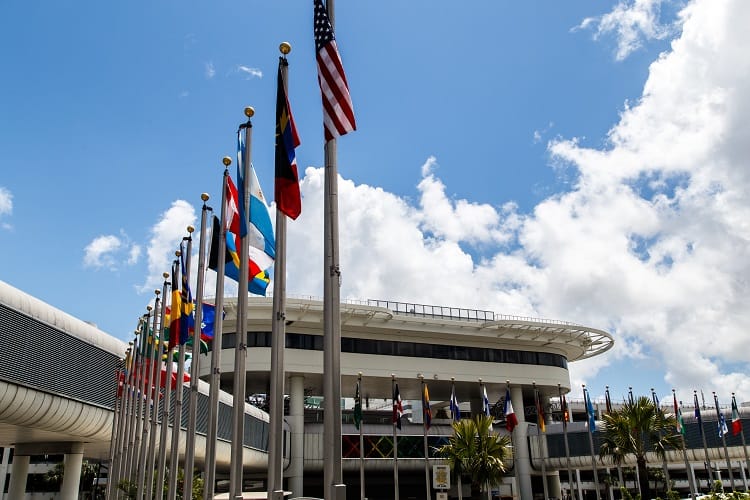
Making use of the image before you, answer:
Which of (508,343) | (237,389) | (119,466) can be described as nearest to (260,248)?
(237,389)

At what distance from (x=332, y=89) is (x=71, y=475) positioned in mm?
28782

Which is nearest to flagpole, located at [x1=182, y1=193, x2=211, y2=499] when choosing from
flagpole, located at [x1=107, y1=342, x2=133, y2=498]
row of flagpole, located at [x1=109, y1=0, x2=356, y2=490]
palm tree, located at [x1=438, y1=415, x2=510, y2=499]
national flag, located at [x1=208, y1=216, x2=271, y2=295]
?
row of flagpole, located at [x1=109, y1=0, x2=356, y2=490]

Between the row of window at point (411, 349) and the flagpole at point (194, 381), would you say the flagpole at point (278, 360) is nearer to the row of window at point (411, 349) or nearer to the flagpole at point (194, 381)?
the flagpole at point (194, 381)

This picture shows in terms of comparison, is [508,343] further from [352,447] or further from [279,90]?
[279,90]

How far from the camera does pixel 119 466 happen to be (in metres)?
33.9

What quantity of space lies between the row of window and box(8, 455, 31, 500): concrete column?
76.9 ft

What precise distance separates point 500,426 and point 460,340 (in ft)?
53.9

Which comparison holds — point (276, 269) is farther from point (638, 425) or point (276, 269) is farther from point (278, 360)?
point (638, 425)

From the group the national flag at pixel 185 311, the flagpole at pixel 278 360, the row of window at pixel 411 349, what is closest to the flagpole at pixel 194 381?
the national flag at pixel 185 311

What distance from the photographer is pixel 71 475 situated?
32750mm

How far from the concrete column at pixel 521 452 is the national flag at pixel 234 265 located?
52.7 metres

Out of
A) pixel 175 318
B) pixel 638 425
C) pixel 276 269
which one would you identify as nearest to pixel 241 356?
pixel 276 269

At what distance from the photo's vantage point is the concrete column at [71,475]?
3191 centimetres

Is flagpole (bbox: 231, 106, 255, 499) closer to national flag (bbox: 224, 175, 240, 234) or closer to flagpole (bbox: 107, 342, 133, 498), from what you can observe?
national flag (bbox: 224, 175, 240, 234)
